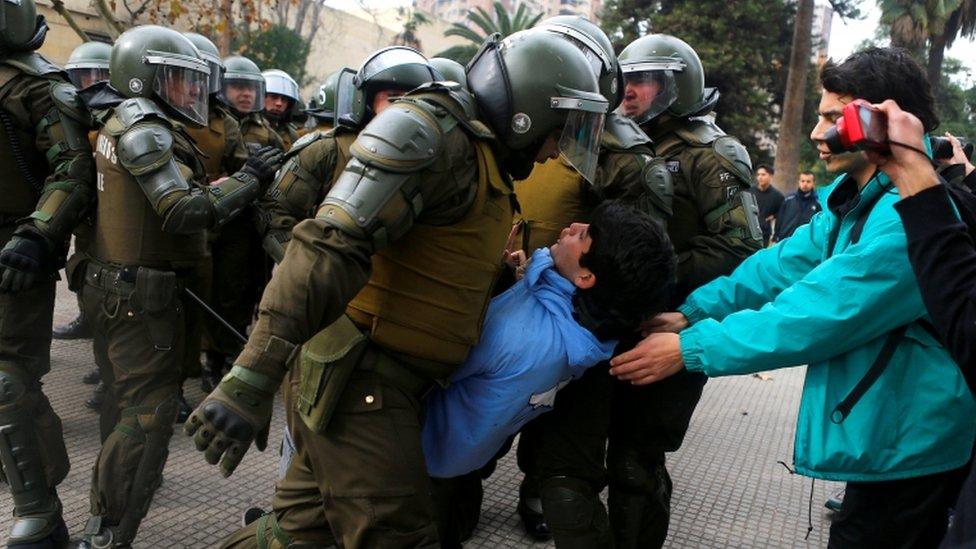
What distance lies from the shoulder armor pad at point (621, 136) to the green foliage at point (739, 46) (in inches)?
759

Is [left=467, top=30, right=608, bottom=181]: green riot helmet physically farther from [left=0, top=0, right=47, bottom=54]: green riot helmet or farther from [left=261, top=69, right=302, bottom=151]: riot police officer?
[left=261, top=69, right=302, bottom=151]: riot police officer

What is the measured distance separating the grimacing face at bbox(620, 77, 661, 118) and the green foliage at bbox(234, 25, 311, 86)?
20000 mm

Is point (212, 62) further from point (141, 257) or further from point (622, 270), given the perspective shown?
point (622, 270)

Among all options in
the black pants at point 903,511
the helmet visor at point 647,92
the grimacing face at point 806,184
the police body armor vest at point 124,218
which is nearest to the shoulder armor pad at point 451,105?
the black pants at point 903,511

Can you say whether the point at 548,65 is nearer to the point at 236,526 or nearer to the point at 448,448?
the point at 448,448

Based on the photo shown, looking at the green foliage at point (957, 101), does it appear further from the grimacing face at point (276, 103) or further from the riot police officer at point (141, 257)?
A: the riot police officer at point (141, 257)

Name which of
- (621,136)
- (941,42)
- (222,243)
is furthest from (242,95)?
(941,42)

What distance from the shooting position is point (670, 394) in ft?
9.56

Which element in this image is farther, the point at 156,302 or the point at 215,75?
the point at 215,75

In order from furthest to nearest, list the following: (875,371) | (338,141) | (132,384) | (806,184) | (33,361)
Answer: (806,184), (338,141), (33,361), (132,384), (875,371)

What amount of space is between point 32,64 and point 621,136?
2412mm

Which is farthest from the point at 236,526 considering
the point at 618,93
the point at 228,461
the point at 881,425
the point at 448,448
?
the point at 881,425

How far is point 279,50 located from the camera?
933 inches

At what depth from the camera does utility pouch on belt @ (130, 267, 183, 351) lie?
2.98m
